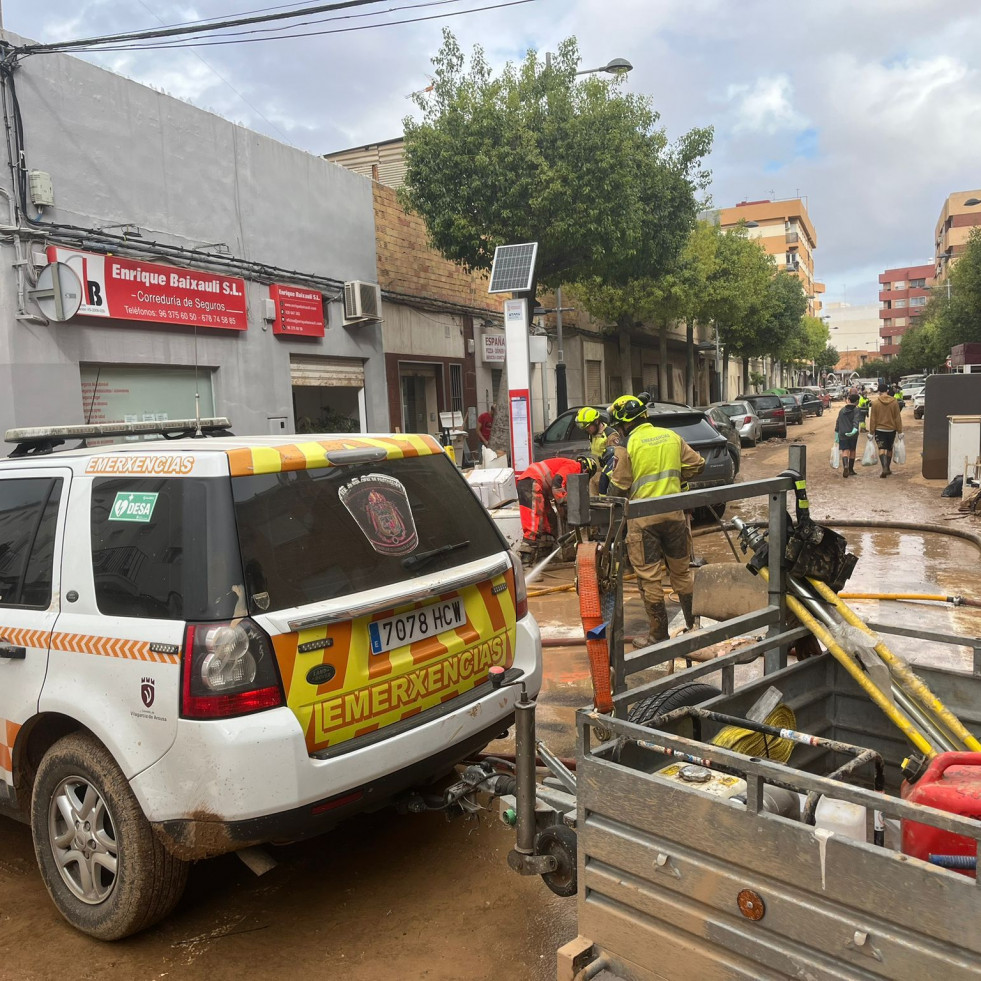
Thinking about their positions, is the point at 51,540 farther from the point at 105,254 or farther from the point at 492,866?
the point at 105,254

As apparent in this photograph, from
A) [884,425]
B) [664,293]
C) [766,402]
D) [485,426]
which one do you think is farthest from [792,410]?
[485,426]

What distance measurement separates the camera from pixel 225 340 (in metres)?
12.9

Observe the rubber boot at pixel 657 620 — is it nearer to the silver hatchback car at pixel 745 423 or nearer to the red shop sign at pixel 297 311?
the red shop sign at pixel 297 311

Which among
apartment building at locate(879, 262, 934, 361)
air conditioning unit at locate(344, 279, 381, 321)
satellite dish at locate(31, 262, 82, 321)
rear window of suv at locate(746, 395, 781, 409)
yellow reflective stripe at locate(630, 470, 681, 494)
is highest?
apartment building at locate(879, 262, 934, 361)

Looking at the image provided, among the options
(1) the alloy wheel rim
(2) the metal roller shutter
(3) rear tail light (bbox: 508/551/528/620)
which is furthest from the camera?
(2) the metal roller shutter

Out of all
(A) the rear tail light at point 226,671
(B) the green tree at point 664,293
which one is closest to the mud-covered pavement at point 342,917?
(A) the rear tail light at point 226,671

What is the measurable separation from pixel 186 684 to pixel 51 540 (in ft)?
3.27

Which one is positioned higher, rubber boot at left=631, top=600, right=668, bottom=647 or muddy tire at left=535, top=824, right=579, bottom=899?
muddy tire at left=535, top=824, right=579, bottom=899

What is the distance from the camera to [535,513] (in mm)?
9258

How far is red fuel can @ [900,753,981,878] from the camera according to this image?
198 centimetres

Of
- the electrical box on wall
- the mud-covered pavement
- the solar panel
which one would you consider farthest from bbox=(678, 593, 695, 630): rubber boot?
the electrical box on wall

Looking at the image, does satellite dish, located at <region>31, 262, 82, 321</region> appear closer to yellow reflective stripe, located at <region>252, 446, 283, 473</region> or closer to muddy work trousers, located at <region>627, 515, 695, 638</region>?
muddy work trousers, located at <region>627, 515, 695, 638</region>

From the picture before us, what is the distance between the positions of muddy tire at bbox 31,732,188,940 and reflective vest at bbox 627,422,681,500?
4.15 m

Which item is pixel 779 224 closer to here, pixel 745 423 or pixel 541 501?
→ pixel 745 423
